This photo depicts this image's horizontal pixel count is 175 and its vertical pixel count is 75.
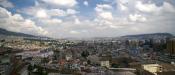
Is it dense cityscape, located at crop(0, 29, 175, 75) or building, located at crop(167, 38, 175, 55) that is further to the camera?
building, located at crop(167, 38, 175, 55)

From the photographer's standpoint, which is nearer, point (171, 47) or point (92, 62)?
point (92, 62)

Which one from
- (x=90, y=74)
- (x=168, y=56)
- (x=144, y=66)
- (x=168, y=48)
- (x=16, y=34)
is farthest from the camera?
(x=16, y=34)

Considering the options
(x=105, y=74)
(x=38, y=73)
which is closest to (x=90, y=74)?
(x=105, y=74)

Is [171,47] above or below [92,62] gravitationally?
above

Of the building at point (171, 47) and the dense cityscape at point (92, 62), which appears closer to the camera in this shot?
the dense cityscape at point (92, 62)

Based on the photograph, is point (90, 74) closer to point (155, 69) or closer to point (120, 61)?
point (155, 69)

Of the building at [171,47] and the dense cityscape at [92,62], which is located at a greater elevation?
the building at [171,47]

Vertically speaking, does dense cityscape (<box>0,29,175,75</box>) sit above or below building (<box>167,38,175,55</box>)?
below

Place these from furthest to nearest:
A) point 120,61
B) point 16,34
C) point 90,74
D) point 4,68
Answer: point 16,34 → point 120,61 → point 4,68 → point 90,74

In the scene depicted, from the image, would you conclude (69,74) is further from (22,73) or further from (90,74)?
(22,73)

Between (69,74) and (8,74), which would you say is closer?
(69,74)
